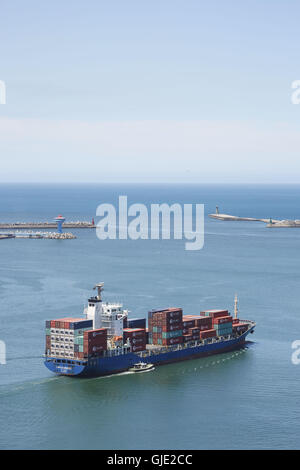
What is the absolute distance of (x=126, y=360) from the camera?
174ft

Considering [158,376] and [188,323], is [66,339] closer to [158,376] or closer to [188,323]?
[158,376]

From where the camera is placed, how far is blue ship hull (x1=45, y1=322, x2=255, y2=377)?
167 ft

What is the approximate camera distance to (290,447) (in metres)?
39.5

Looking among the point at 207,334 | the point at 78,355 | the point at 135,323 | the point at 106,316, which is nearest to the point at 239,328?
the point at 207,334

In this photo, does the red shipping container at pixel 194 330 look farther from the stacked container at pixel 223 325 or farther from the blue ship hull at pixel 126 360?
the stacked container at pixel 223 325

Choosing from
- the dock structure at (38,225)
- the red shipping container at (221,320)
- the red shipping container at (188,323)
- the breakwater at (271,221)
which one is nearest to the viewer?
the red shipping container at (188,323)

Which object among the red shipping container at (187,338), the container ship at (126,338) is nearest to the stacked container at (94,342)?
the container ship at (126,338)

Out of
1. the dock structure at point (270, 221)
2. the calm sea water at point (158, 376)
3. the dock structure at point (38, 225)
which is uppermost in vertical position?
the dock structure at point (270, 221)

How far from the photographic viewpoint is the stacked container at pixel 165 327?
55625 millimetres

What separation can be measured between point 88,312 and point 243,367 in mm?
10629

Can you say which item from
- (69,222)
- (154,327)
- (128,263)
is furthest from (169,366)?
(69,222)

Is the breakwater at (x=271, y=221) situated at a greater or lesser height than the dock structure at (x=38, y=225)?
greater
